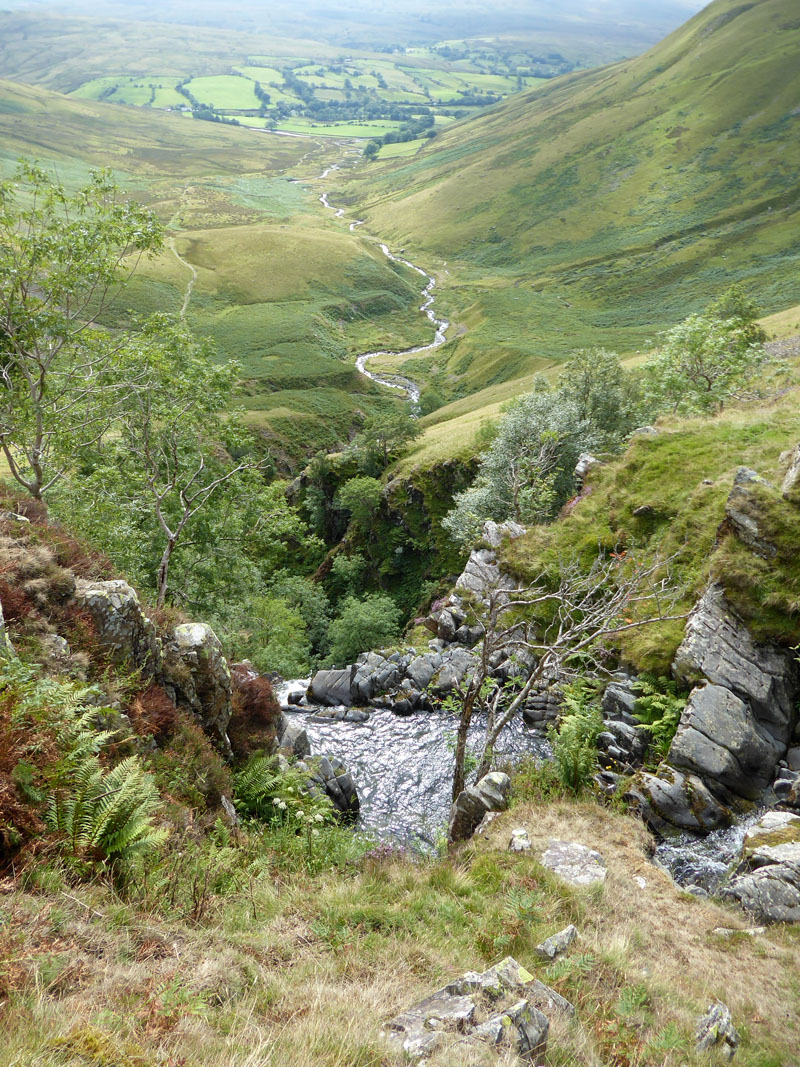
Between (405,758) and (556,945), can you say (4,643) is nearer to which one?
(556,945)

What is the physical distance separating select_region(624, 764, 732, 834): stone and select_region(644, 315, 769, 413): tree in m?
25.9

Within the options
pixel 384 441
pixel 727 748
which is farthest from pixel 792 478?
pixel 384 441

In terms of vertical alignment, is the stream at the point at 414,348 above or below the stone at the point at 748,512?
below

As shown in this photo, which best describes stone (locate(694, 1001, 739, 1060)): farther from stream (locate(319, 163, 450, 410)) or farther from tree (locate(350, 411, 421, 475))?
stream (locate(319, 163, 450, 410))

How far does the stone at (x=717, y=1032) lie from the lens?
7609mm

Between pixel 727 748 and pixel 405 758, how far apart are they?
38.1 feet

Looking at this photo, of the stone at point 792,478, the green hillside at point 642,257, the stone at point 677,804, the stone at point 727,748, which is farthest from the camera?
the green hillside at point 642,257

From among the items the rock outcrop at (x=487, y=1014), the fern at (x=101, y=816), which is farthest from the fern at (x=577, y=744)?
the fern at (x=101, y=816)

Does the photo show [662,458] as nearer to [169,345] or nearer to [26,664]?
[169,345]

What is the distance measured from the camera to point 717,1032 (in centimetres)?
777

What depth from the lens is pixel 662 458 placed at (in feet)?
87.6

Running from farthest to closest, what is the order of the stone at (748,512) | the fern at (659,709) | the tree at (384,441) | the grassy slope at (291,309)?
the grassy slope at (291,309), the tree at (384,441), the stone at (748,512), the fern at (659,709)

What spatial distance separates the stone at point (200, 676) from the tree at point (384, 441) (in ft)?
183

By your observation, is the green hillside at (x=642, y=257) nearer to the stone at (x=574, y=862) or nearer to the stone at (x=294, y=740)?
the stone at (x=294, y=740)
